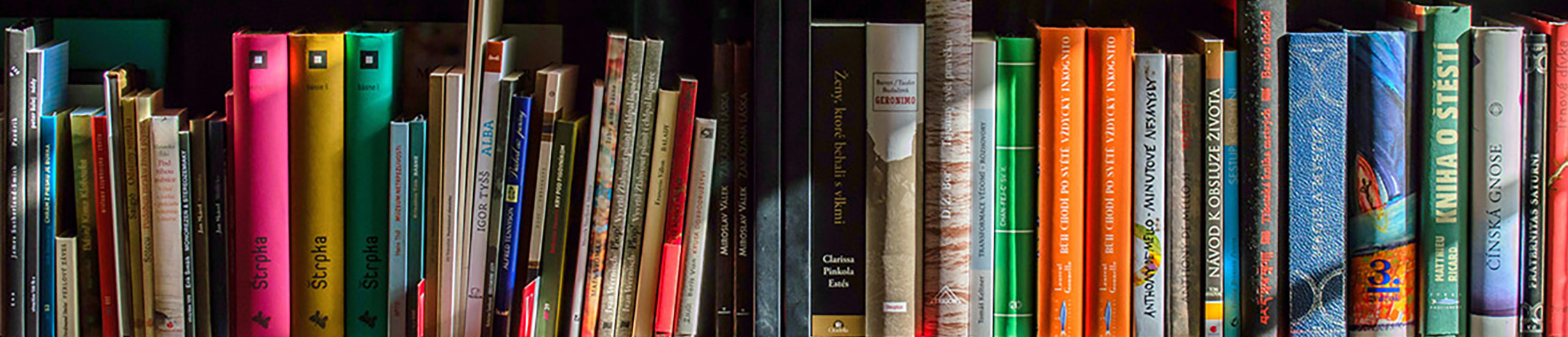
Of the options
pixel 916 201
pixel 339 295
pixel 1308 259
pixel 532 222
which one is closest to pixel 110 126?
pixel 339 295

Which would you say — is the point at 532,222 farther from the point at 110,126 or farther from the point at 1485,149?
the point at 1485,149

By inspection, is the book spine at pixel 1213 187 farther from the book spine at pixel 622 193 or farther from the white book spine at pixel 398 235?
the white book spine at pixel 398 235

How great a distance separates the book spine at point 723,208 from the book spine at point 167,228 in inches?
17.4

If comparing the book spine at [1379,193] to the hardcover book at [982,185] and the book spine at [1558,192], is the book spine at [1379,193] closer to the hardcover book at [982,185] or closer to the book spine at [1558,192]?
the book spine at [1558,192]

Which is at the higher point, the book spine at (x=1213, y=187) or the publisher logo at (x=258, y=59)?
the publisher logo at (x=258, y=59)

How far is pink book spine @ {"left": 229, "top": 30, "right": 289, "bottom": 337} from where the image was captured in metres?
1.06

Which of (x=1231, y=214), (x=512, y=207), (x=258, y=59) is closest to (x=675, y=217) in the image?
(x=512, y=207)

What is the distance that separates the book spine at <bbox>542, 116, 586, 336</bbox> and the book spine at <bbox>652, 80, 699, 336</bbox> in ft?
0.07

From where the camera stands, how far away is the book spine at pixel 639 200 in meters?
1.08

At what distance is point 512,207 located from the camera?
1.08 m

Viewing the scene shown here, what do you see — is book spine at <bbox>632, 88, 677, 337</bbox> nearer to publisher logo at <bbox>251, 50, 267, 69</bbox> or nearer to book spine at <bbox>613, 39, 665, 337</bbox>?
book spine at <bbox>613, 39, 665, 337</bbox>

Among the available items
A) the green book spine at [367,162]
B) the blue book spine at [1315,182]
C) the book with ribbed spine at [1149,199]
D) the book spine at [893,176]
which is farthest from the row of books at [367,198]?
the blue book spine at [1315,182]

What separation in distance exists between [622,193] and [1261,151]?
532 mm

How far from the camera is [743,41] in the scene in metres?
1.15
